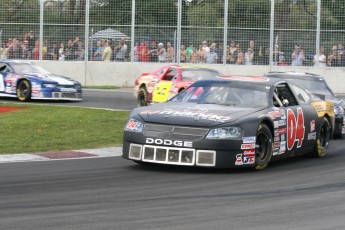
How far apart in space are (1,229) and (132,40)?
28.0 metres

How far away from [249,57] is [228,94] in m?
22.0

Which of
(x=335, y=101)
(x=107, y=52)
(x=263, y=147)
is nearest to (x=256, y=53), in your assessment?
(x=107, y=52)

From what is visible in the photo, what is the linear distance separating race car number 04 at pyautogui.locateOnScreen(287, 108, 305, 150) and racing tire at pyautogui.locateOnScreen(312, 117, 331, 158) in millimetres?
649

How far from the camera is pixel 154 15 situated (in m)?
34.8

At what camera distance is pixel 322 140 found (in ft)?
43.2

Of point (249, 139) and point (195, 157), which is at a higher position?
point (249, 139)

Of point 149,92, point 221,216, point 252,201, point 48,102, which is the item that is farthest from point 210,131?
point 48,102

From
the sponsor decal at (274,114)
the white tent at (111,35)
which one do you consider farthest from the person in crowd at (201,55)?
the sponsor decal at (274,114)

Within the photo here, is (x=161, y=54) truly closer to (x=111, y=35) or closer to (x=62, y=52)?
(x=111, y=35)

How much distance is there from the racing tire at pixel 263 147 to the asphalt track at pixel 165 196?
137mm

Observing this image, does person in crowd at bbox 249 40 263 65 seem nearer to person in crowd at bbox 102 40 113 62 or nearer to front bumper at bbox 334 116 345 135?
person in crowd at bbox 102 40 113 62

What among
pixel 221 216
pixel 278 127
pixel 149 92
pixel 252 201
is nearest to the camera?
→ pixel 221 216

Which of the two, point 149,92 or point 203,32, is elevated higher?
point 203,32

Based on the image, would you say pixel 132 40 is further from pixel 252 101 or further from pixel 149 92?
pixel 252 101
